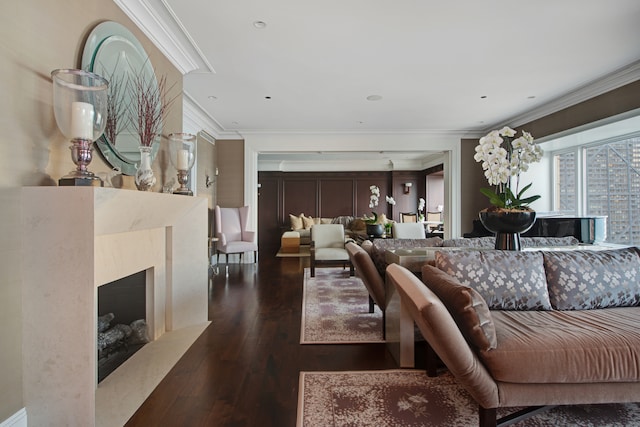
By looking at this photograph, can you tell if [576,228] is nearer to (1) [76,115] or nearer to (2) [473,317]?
(2) [473,317]

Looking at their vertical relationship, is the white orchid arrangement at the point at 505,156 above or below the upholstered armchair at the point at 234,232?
above

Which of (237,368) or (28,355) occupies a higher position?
(28,355)

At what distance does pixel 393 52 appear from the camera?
3285 mm

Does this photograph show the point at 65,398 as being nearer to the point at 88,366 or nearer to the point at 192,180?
the point at 88,366

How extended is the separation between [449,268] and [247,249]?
447cm

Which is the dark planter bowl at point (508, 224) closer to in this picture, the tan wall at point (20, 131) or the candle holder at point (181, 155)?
the candle holder at point (181, 155)

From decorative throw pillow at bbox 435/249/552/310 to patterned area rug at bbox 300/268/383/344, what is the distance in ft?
3.39

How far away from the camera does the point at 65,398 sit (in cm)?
154

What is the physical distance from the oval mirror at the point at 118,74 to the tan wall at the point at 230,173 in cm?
416

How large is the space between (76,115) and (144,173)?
2.46 feet

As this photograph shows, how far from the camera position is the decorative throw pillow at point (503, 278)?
2.05m

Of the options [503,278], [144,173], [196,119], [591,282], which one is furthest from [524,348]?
[196,119]

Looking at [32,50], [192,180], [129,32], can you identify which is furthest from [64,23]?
[192,180]

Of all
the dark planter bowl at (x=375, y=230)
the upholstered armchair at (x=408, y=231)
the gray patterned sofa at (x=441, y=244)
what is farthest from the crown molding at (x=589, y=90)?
the dark planter bowl at (x=375, y=230)
